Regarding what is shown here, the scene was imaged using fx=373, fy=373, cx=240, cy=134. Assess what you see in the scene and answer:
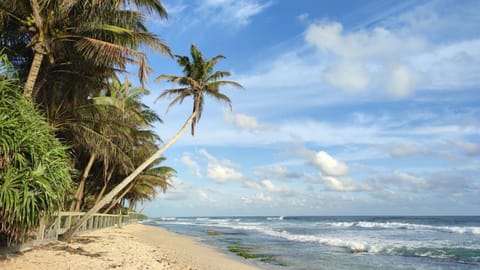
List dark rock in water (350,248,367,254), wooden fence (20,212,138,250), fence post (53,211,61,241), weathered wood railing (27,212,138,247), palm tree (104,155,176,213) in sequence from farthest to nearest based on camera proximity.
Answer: palm tree (104,155,176,213), dark rock in water (350,248,367,254), fence post (53,211,61,241), weathered wood railing (27,212,138,247), wooden fence (20,212,138,250)

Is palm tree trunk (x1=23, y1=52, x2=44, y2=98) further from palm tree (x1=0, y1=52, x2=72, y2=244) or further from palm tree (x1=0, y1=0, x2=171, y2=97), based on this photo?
palm tree (x1=0, y1=52, x2=72, y2=244)

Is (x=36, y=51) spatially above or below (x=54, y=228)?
above

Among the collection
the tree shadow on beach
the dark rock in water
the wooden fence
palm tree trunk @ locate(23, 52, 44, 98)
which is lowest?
the dark rock in water

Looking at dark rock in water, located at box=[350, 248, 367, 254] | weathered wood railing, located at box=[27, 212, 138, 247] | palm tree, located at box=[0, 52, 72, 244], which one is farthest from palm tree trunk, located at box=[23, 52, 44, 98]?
dark rock in water, located at box=[350, 248, 367, 254]

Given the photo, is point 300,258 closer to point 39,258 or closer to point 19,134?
point 39,258

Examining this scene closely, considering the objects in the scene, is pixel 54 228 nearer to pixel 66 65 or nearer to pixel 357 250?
pixel 66 65

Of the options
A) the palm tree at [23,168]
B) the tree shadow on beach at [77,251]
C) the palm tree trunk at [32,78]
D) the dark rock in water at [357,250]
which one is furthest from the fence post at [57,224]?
A: the dark rock in water at [357,250]

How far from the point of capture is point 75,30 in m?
9.83

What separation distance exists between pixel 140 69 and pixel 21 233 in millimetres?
4793

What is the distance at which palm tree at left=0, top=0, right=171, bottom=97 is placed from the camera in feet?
28.9

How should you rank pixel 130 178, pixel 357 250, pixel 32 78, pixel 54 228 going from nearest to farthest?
pixel 32 78
pixel 54 228
pixel 130 178
pixel 357 250

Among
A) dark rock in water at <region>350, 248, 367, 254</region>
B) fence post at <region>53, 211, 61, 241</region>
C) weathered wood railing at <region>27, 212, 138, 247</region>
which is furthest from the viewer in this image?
dark rock in water at <region>350, 248, 367, 254</region>

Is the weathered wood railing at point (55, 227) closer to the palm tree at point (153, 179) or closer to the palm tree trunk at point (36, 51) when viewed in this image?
the palm tree trunk at point (36, 51)

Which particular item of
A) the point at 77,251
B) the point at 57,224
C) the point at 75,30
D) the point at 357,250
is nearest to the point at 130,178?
the point at 57,224
